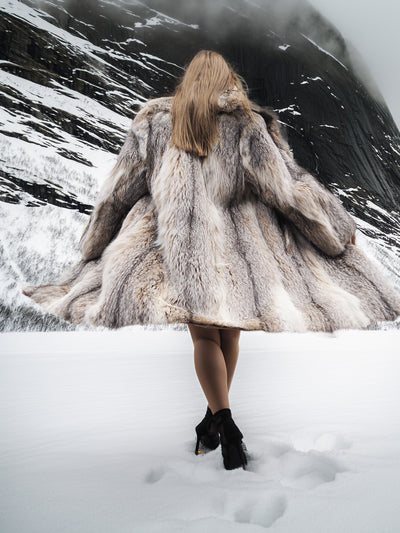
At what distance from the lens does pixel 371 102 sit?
145ft

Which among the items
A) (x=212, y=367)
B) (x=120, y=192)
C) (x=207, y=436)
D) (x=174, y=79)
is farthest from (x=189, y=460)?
(x=174, y=79)

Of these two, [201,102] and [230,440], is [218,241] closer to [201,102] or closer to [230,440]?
[201,102]

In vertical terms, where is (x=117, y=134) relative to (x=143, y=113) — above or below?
below

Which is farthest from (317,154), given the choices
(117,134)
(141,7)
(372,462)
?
(372,462)

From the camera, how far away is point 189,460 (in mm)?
1435

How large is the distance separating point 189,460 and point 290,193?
101cm

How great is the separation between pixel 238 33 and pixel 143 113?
37.7 m

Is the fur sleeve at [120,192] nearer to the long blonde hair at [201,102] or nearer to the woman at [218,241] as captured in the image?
the woman at [218,241]

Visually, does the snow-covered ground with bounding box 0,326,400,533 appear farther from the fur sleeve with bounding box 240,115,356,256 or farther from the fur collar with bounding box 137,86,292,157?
the fur collar with bounding box 137,86,292,157

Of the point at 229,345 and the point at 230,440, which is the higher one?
the point at 229,345

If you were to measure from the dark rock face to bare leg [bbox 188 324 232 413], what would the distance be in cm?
1192

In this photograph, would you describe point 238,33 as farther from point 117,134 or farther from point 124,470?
point 124,470

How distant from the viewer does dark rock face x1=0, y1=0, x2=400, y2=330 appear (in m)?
17.0

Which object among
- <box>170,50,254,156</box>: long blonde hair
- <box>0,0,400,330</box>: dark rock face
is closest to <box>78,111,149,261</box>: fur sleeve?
<box>170,50,254,156</box>: long blonde hair
